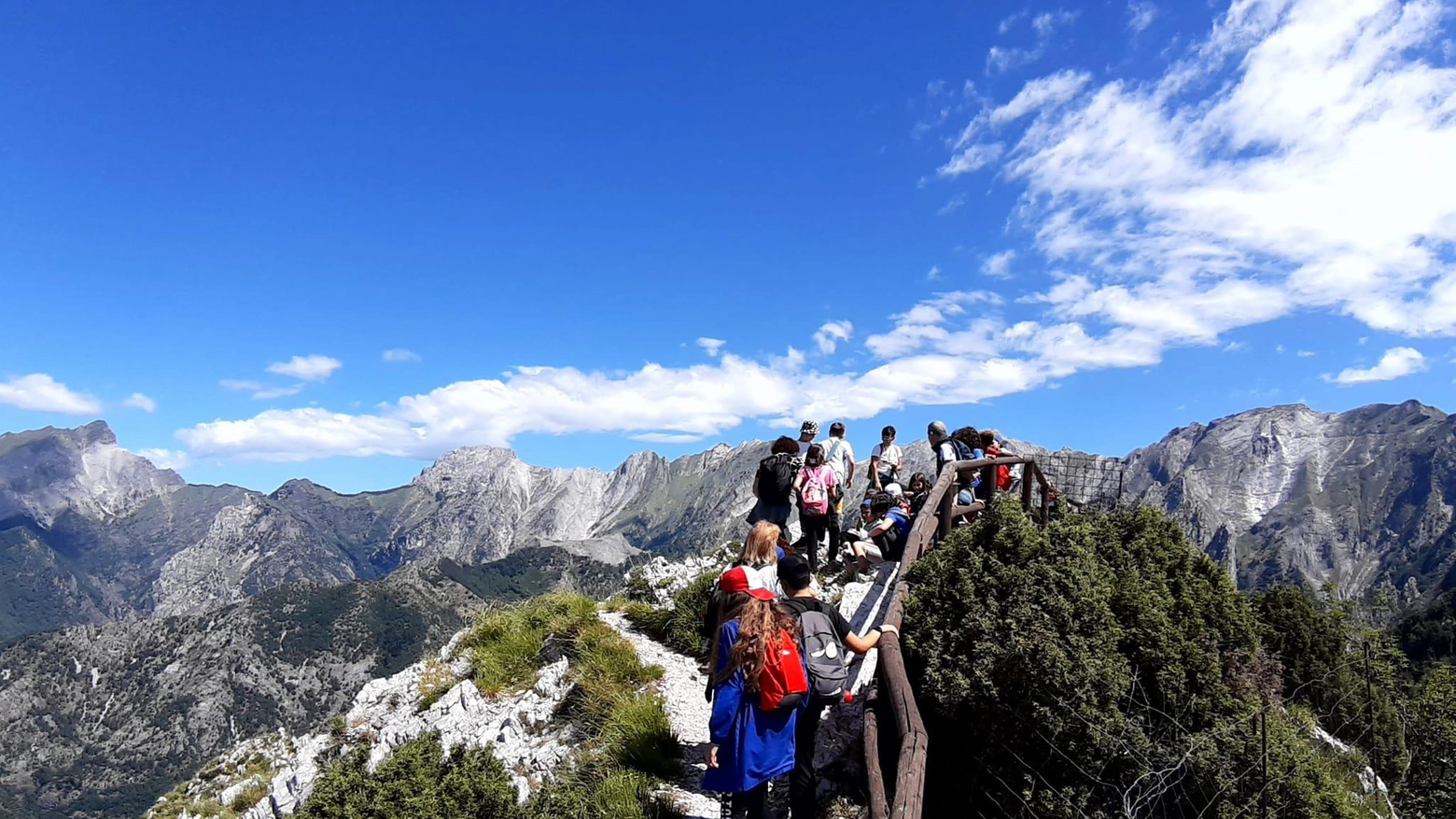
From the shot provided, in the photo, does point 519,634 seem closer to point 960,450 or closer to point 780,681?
point 960,450

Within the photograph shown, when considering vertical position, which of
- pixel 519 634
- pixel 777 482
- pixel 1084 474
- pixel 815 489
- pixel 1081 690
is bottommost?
pixel 519 634

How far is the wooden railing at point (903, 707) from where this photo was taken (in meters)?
4.42

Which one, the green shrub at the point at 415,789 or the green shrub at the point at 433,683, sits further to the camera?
the green shrub at the point at 433,683

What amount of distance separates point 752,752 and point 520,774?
3.67 metres

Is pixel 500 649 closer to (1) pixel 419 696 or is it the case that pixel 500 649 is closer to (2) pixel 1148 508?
(1) pixel 419 696

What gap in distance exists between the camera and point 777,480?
10633 mm

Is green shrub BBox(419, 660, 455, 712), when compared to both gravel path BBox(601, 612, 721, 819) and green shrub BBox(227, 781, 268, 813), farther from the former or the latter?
gravel path BBox(601, 612, 721, 819)

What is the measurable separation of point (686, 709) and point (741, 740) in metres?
4.46

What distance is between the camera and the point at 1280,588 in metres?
13.3

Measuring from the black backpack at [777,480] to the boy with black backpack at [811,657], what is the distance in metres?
4.93

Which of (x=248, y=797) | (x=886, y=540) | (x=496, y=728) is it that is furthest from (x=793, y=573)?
Answer: (x=248, y=797)

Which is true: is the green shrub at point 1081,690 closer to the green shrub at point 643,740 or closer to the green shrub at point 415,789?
the green shrub at point 643,740

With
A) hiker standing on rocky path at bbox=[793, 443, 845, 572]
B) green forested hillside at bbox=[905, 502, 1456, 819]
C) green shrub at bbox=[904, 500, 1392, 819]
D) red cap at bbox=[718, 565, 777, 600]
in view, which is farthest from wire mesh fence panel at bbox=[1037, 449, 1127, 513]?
red cap at bbox=[718, 565, 777, 600]

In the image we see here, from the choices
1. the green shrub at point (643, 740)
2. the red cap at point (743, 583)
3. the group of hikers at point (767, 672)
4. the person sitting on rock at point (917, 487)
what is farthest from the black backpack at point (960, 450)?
the red cap at point (743, 583)
